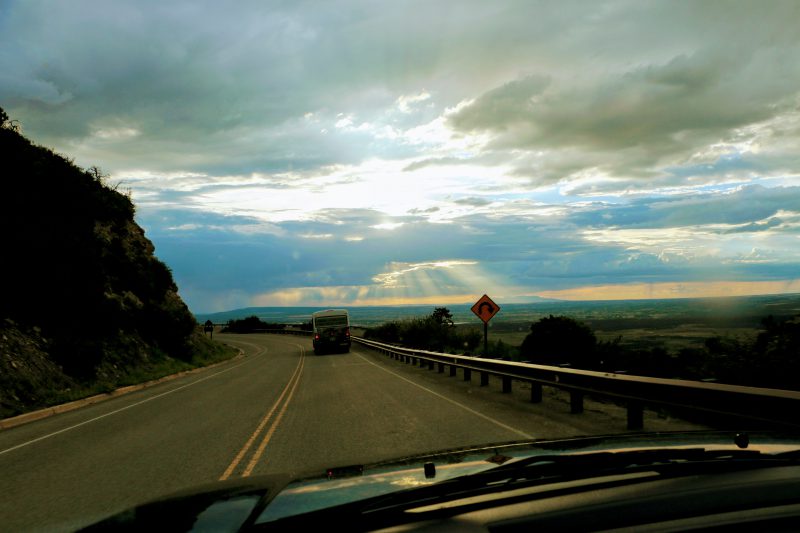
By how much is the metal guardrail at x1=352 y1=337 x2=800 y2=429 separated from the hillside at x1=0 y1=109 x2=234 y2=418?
44.3 ft

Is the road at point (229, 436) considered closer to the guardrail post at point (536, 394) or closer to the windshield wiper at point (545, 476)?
the guardrail post at point (536, 394)

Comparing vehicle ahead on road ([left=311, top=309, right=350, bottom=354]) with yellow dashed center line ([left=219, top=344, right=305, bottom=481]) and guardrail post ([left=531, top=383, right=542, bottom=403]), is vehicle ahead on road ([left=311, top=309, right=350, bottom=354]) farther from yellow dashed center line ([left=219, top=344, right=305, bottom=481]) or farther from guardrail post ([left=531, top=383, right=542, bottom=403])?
guardrail post ([left=531, top=383, right=542, bottom=403])

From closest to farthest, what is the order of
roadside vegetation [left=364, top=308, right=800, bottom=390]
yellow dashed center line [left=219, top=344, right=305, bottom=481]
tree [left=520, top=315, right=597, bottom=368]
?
yellow dashed center line [left=219, top=344, right=305, bottom=481] → roadside vegetation [left=364, top=308, right=800, bottom=390] → tree [left=520, top=315, right=597, bottom=368]

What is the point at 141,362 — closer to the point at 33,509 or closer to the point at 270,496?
the point at 33,509

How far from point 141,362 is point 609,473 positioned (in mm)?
29273

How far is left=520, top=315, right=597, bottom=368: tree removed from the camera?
Result: 28.6 metres

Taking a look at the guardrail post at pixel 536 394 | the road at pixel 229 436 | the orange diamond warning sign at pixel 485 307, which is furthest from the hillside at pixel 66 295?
the orange diamond warning sign at pixel 485 307

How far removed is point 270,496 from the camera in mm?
3008

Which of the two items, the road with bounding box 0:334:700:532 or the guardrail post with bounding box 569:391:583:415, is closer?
the road with bounding box 0:334:700:532

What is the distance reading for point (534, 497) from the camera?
8.31 feet

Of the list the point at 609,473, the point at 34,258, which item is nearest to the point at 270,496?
the point at 609,473

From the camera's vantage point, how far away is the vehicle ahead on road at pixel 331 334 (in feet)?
136

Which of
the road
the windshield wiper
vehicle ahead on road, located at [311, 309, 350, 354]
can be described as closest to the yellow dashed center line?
the road

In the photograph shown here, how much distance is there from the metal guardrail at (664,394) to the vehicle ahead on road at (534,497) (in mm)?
3762
